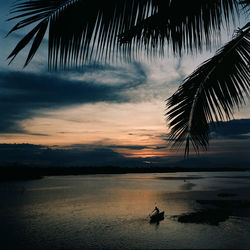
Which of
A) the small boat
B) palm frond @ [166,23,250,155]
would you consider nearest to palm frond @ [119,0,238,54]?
palm frond @ [166,23,250,155]

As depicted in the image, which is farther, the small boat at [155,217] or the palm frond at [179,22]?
the small boat at [155,217]

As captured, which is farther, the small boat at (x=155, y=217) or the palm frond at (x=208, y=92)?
the small boat at (x=155, y=217)

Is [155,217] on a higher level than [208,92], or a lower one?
lower

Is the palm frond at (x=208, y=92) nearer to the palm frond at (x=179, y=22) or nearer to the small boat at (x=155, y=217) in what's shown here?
the palm frond at (x=179, y=22)

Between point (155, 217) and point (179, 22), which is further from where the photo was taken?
point (155, 217)

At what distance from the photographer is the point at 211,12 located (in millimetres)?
2156

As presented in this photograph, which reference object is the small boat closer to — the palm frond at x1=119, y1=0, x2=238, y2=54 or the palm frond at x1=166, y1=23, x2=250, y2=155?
the palm frond at x1=166, y1=23, x2=250, y2=155

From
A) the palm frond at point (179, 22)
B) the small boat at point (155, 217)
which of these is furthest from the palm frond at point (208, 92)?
the small boat at point (155, 217)

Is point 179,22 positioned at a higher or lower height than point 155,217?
higher

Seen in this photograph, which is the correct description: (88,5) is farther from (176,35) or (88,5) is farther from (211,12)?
(211,12)

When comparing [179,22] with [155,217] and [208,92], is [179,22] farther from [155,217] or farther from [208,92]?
[155,217]

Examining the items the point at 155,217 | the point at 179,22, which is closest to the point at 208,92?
the point at 179,22

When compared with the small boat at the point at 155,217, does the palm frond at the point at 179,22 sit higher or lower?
higher

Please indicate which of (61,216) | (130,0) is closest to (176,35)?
(130,0)
